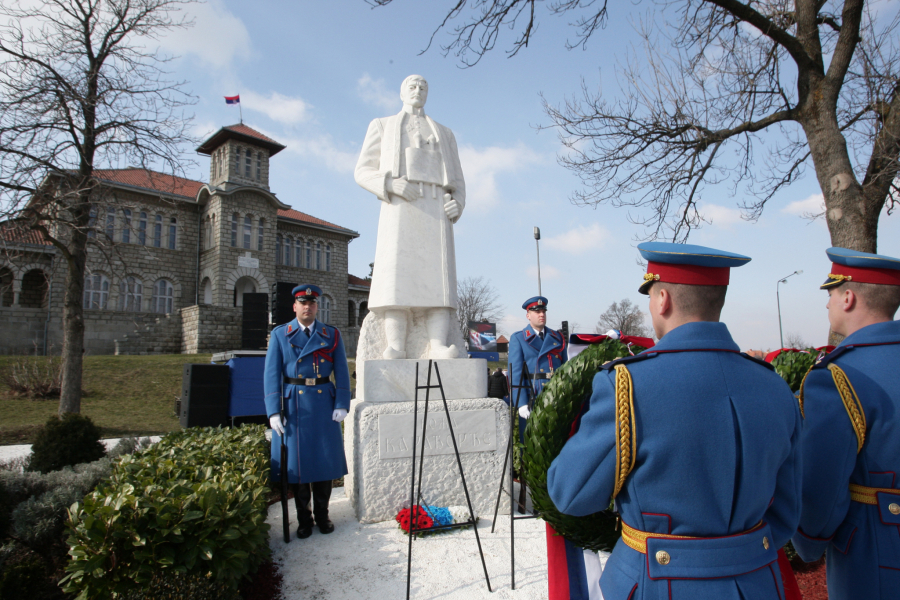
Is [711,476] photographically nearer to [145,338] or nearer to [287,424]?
[287,424]

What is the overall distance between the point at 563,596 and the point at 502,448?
9.28ft

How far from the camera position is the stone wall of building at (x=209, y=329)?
→ 25.2 metres

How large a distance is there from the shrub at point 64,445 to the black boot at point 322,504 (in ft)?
9.13

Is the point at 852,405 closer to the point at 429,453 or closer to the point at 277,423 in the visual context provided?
the point at 429,453

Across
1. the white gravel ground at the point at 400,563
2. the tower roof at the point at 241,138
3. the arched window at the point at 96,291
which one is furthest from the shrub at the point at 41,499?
the tower roof at the point at 241,138

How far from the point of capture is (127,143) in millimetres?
9758

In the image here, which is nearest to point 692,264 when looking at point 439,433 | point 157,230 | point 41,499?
point 439,433

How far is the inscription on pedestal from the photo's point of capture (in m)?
4.18

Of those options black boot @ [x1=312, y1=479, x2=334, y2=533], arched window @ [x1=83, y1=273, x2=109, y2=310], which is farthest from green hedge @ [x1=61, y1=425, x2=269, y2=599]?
arched window @ [x1=83, y1=273, x2=109, y2=310]

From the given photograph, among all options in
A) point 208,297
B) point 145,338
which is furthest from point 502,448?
point 208,297

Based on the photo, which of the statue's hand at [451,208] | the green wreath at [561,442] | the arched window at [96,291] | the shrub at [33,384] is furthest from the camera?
the arched window at [96,291]

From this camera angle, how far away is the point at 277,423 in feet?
13.2

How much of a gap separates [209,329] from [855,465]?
2697 cm

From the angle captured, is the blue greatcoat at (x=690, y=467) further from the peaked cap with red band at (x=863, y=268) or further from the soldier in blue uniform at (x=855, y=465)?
the peaked cap with red band at (x=863, y=268)
